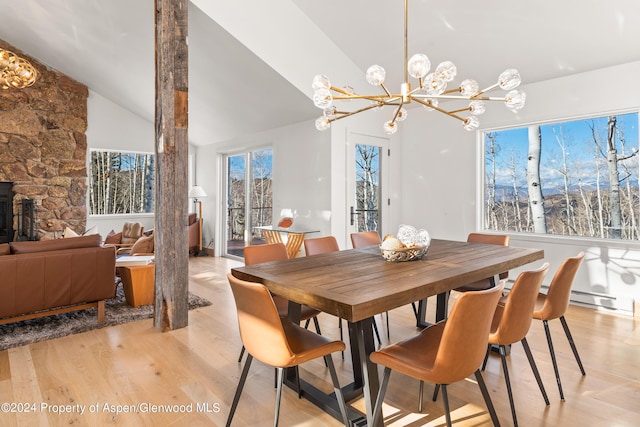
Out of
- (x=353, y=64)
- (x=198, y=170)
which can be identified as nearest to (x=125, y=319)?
(x=353, y=64)

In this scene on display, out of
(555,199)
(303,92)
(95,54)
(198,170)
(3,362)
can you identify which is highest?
(95,54)

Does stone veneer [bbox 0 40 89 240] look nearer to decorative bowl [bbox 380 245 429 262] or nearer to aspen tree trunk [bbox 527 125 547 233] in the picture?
decorative bowl [bbox 380 245 429 262]

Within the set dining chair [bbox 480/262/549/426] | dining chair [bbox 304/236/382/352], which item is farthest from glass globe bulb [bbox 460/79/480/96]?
dining chair [bbox 304/236/382/352]

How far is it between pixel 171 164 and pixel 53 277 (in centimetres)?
134

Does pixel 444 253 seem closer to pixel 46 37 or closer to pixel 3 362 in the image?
pixel 3 362

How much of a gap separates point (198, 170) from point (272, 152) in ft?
8.34

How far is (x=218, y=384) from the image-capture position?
2.42 meters

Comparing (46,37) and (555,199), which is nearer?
(555,199)

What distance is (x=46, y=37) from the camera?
223 inches

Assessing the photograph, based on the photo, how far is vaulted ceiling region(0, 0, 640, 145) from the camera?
3.63m

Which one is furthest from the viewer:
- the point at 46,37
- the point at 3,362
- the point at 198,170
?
the point at 198,170

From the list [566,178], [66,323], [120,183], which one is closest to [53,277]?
[66,323]

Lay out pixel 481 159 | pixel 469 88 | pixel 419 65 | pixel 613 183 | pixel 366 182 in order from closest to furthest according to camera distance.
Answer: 1. pixel 419 65
2. pixel 469 88
3. pixel 613 183
4. pixel 481 159
5. pixel 366 182

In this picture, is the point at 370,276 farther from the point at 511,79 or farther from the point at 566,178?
the point at 566,178
